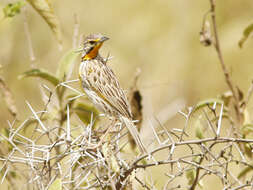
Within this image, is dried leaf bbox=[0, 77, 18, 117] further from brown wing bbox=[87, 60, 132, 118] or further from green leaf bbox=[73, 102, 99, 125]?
brown wing bbox=[87, 60, 132, 118]

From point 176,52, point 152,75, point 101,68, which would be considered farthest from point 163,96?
point 101,68

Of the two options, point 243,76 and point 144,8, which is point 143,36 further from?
point 243,76

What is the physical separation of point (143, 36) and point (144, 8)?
2.76ft

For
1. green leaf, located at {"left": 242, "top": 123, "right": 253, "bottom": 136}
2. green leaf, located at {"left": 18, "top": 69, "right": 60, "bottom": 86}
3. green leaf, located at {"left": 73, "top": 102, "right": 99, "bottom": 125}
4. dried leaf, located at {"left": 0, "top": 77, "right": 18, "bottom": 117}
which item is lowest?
green leaf, located at {"left": 242, "top": 123, "right": 253, "bottom": 136}

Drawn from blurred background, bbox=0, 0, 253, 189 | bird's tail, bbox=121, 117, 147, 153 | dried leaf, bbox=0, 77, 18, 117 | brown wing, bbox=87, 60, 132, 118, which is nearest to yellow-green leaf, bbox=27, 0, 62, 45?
dried leaf, bbox=0, 77, 18, 117

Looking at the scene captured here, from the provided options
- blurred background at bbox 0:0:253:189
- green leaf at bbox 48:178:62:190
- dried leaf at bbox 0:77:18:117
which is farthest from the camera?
blurred background at bbox 0:0:253:189

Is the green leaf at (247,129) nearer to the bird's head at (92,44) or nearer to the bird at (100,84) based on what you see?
the bird at (100,84)

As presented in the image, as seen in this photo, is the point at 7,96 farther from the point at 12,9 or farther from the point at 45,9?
the point at 45,9

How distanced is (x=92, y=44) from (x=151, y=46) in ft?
17.1

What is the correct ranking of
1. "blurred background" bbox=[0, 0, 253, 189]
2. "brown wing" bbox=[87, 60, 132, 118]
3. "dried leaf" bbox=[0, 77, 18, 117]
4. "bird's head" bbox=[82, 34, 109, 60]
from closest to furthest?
"dried leaf" bbox=[0, 77, 18, 117]
"brown wing" bbox=[87, 60, 132, 118]
"bird's head" bbox=[82, 34, 109, 60]
"blurred background" bbox=[0, 0, 253, 189]

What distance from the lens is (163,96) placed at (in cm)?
845

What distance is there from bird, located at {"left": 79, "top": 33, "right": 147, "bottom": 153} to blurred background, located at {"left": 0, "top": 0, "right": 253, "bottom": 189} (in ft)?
11.3

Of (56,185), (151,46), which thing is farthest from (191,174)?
(151,46)

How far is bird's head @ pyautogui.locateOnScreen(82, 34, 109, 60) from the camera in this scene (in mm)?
4399
